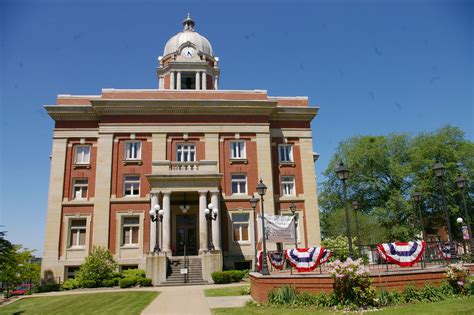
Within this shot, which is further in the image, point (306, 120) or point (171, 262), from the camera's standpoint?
point (306, 120)

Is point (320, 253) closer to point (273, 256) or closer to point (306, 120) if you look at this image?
point (273, 256)

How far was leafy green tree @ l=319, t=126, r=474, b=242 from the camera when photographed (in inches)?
1652

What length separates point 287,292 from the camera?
13.9 m

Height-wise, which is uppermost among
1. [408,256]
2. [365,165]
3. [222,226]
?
[365,165]

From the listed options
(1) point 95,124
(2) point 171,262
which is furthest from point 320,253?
(1) point 95,124

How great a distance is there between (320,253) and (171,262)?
14.7 m

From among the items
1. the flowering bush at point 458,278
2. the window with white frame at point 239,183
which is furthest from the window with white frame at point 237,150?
the flowering bush at point 458,278

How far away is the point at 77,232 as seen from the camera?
32375 millimetres

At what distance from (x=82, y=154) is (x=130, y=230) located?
8615 millimetres

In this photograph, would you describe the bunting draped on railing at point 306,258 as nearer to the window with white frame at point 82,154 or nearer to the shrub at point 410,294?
the shrub at point 410,294

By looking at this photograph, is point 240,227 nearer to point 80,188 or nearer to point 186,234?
point 186,234

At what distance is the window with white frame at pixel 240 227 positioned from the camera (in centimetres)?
3272

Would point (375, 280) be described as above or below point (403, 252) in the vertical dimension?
below

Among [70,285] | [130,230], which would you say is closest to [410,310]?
[70,285]
